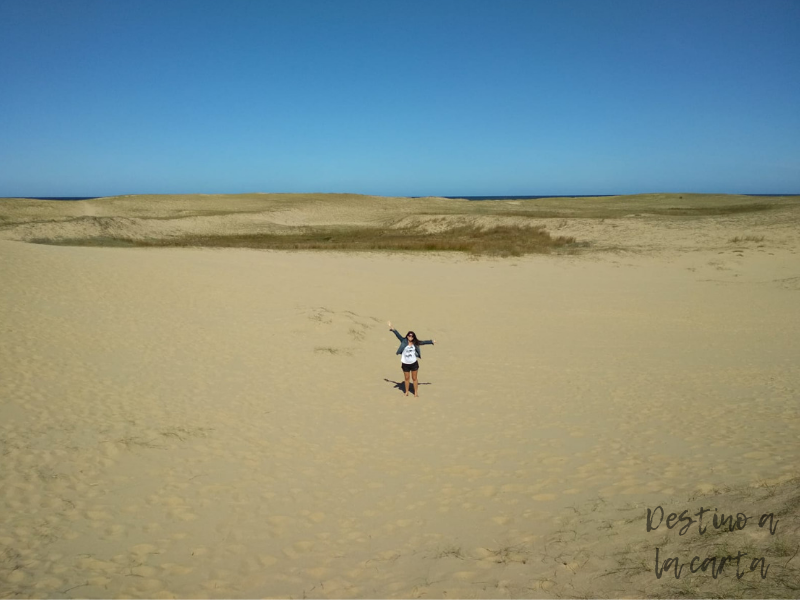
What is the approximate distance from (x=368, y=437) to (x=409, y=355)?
2.18 m

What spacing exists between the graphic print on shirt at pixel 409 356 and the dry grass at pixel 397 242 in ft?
68.5

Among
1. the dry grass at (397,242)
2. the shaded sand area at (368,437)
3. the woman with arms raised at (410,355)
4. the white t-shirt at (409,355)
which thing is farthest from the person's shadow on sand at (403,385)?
the dry grass at (397,242)

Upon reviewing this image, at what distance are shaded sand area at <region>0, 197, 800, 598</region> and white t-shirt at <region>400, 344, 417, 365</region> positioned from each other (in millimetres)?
776

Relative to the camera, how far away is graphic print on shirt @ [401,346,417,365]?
1032cm

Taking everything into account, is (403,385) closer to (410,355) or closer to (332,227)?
(410,355)

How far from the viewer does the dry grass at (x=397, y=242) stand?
32594 mm

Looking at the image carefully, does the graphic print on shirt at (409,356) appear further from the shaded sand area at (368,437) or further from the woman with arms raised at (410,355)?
the shaded sand area at (368,437)

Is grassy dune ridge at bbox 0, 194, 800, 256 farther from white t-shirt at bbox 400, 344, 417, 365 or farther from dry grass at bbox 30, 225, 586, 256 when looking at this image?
white t-shirt at bbox 400, 344, 417, 365

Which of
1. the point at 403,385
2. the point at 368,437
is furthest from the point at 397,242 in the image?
the point at 368,437

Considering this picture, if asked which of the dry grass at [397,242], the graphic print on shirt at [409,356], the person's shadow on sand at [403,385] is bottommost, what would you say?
the person's shadow on sand at [403,385]

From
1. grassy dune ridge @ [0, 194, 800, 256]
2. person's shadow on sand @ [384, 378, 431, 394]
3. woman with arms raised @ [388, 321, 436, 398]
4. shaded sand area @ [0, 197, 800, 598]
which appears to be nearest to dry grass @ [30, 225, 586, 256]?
grassy dune ridge @ [0, 194, 800, 256]

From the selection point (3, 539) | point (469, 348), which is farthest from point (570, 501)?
point (469, 348)

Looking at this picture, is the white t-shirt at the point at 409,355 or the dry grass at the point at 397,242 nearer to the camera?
the white t-shirt at the point at 409,355

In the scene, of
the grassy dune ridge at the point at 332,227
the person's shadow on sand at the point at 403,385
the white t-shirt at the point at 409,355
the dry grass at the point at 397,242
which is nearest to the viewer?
the white t-shirt at the point at 409,355
